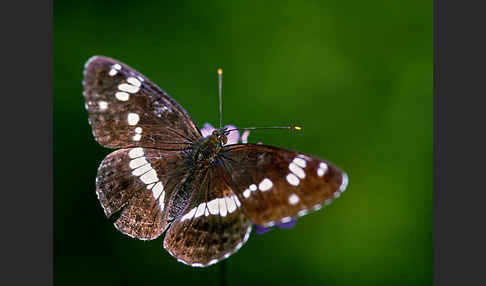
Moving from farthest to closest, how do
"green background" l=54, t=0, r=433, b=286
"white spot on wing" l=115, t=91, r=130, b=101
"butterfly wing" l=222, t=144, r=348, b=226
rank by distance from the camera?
"green background" l=54, t=0, r=433, b=286 < "white spot on wing" l=115, t=91, r=130, b=101 < "butterfly wing" l=222, t=144, r=348, b=226

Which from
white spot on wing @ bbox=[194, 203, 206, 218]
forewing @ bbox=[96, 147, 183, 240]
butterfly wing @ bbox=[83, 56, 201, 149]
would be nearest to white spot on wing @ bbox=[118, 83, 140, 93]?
butterfly wing @ bbox=[83, 56, 201, 149]

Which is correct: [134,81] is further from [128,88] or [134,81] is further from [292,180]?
[292,180]

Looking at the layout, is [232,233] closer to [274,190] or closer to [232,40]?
[274,190]

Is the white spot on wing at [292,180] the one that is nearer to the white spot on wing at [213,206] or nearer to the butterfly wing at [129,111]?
the white spot on wing at [213,206]

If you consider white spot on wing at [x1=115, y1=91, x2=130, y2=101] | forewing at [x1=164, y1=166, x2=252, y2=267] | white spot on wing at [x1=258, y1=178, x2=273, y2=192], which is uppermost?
white spot on wing at [x1=115, y1=91, x2=130, y2=101]

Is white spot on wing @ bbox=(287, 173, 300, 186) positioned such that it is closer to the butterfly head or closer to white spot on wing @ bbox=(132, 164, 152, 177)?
the butterfly head

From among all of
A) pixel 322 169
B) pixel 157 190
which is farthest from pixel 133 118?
pixel 322 169

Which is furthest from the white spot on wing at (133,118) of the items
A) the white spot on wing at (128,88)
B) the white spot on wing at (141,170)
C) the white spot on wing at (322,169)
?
the white spot on wing at (322,169)

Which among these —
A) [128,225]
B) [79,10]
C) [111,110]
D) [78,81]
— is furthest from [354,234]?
[79,10]
